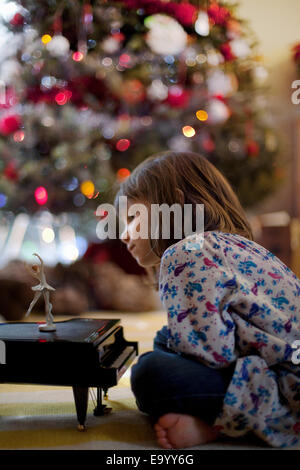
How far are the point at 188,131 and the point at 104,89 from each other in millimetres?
420

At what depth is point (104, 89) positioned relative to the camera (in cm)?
198

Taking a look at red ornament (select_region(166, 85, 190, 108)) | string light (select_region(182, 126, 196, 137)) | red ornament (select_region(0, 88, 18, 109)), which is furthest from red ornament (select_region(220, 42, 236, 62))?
red ornament (select_region(0, 88, 18, 109))

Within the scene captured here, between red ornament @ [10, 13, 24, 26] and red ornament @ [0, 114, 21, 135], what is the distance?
13.2 inches

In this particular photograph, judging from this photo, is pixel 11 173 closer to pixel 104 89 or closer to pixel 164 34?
pixel 104 89

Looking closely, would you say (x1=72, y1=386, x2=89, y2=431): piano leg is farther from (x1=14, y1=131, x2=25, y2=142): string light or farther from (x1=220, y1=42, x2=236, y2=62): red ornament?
(x1=220, y1=42, x2=236, y2=62): red ornament

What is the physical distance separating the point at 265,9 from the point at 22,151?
1.52m

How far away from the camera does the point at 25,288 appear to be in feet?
6.68

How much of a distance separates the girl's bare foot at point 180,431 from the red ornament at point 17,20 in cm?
151

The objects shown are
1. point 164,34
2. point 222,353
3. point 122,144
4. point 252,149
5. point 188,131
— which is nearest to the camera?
point 222,353

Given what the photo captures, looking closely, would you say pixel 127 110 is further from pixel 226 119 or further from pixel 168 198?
pixel 168 198

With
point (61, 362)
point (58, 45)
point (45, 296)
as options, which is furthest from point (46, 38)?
point (61, 362)

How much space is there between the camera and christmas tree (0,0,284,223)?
1800 mm
